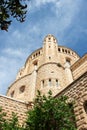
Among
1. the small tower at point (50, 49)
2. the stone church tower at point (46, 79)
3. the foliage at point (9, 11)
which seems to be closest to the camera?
the foliage at point (9, 11)

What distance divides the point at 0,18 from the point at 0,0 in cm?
60

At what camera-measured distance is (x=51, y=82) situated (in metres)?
27.5

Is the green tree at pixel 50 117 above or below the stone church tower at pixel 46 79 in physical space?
below

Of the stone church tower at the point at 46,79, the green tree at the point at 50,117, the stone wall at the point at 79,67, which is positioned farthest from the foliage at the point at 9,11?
the stone wall at the point at 79,67

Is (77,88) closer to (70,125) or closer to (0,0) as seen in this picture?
(70,125)

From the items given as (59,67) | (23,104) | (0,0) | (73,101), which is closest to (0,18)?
(0,0)

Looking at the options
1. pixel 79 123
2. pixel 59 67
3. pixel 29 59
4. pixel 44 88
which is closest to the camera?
pixel 79 123

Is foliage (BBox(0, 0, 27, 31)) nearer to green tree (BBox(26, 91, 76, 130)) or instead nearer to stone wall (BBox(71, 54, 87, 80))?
green tree (BBox(26, 91, 76, 130))

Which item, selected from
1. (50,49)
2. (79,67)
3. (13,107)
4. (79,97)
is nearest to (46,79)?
(79,67)

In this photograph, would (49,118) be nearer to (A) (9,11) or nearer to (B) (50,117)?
(B) (50,117)

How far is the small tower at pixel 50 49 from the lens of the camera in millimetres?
34156

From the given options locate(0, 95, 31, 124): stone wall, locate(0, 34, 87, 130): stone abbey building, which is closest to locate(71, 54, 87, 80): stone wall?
locate(0, 34, 87, 130): stone abbey building

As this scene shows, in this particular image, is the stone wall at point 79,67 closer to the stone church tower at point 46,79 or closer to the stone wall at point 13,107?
the stone church tower at point 46,79

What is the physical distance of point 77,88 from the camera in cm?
1115
